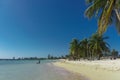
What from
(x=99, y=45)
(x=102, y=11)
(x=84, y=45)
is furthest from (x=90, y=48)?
(x=102, y=11)

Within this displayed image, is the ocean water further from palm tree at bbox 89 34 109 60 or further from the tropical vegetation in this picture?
palm tree at bbox 89 34 109 60

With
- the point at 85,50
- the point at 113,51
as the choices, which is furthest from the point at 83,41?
the point at 113,51

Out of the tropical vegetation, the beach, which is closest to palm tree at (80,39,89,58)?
the tropical vegetation

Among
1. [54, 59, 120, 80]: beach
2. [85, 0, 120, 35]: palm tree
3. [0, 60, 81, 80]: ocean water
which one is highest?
[85, 0, 120, 35]: palm tree

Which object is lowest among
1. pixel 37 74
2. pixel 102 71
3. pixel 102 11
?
pixel 37 74

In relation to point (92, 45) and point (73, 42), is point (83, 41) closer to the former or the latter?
point (73, 42)

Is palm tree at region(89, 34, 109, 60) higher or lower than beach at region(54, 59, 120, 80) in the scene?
higher

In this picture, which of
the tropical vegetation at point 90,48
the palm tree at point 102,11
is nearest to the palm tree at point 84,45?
the tropical vegetation at point 90,48

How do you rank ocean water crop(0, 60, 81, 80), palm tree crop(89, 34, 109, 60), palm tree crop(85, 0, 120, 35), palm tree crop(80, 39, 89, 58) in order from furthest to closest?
palm tree crop(80, 39, 89, 58), palm tree crop(89, 34, 109, 60), ocean water crop(0, 60, 81, 80), palm tree crop(85, 0, 120, 35)

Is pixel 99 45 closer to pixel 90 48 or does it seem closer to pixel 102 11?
pixel 90 48

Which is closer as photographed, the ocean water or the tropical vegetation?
the ocean water

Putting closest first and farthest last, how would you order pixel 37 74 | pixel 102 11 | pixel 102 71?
pixel 102 11 → pixel 102 71 → pixel 37 74

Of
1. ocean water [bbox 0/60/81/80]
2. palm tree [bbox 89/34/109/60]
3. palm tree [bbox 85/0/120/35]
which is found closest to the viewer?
palm tree [bbox 85/0/120/35]

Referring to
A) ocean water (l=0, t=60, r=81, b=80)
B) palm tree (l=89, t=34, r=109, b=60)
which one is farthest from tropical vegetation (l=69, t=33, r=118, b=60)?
ocean water (l=0, t=60, r=81, b=80)
